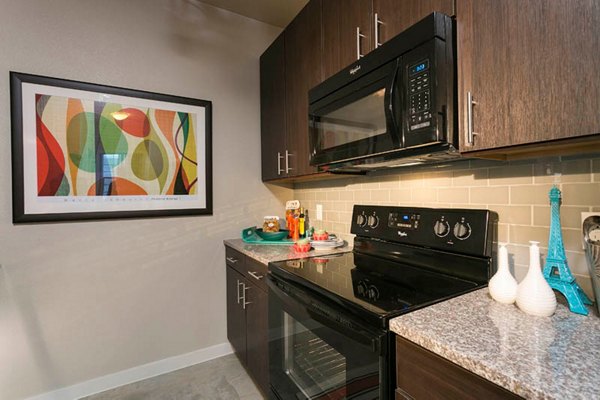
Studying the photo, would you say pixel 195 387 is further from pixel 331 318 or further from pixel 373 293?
pixel 373 293

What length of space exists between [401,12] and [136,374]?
252 centimetres

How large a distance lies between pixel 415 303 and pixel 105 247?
1.89 m

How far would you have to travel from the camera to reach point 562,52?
69 centimetres

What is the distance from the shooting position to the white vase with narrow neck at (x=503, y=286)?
855 mm

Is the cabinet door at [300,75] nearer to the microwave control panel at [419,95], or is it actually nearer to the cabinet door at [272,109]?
the cabinet door at [272,109]

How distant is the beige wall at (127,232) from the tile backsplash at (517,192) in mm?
1305

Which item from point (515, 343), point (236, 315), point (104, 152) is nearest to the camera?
point (515, 343)

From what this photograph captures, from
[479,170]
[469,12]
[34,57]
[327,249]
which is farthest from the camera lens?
[327,249]

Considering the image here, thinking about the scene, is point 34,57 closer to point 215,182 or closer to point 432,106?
point 215,182

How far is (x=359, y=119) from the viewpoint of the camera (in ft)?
4.21

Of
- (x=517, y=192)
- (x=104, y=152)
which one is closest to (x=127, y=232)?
(x=104, y=152)

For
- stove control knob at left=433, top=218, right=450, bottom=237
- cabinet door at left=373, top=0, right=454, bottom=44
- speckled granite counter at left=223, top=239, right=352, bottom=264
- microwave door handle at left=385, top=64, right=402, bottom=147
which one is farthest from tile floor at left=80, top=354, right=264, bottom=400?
cabinet door at left=373, top=0, right=454, bottom=44

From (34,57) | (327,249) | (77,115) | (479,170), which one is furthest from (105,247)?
(479,170)

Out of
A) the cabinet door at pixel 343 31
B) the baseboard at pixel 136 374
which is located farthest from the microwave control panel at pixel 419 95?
the baseboard at pixel 136 374
